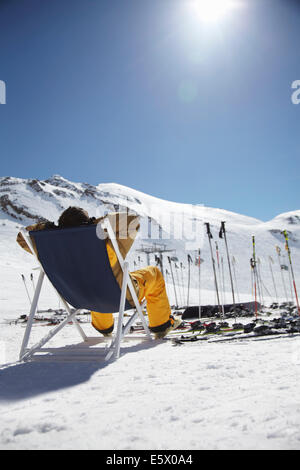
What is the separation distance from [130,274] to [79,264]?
80cm

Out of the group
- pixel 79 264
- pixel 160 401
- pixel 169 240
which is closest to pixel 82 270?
pixel 79 264

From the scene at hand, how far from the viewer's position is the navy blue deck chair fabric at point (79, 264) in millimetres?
3344

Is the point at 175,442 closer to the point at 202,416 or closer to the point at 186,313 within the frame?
the point at 202,416

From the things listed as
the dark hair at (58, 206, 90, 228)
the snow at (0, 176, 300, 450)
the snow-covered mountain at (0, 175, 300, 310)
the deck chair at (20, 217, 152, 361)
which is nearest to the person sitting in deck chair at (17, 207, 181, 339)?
the dark hair at (58, 206, 90, 228)

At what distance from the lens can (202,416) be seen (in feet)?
4.74

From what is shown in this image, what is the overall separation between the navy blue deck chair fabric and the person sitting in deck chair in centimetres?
12

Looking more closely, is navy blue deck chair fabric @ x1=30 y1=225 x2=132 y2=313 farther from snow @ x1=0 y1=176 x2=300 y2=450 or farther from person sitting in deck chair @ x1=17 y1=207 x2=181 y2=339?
snow @ x1=0 y1=176 x2=300 y2=450

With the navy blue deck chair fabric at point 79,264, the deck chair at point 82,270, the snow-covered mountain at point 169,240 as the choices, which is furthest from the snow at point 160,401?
the snow-covered mountain at point 169,240

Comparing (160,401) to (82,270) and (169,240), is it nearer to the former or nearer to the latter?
(82,270)

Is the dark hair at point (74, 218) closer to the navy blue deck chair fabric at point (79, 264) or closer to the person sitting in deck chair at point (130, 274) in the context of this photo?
the person sitting in deck chair at point (130, 274)

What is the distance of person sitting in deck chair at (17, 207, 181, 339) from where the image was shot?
3.50 m

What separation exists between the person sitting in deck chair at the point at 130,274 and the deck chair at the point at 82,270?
111mm
